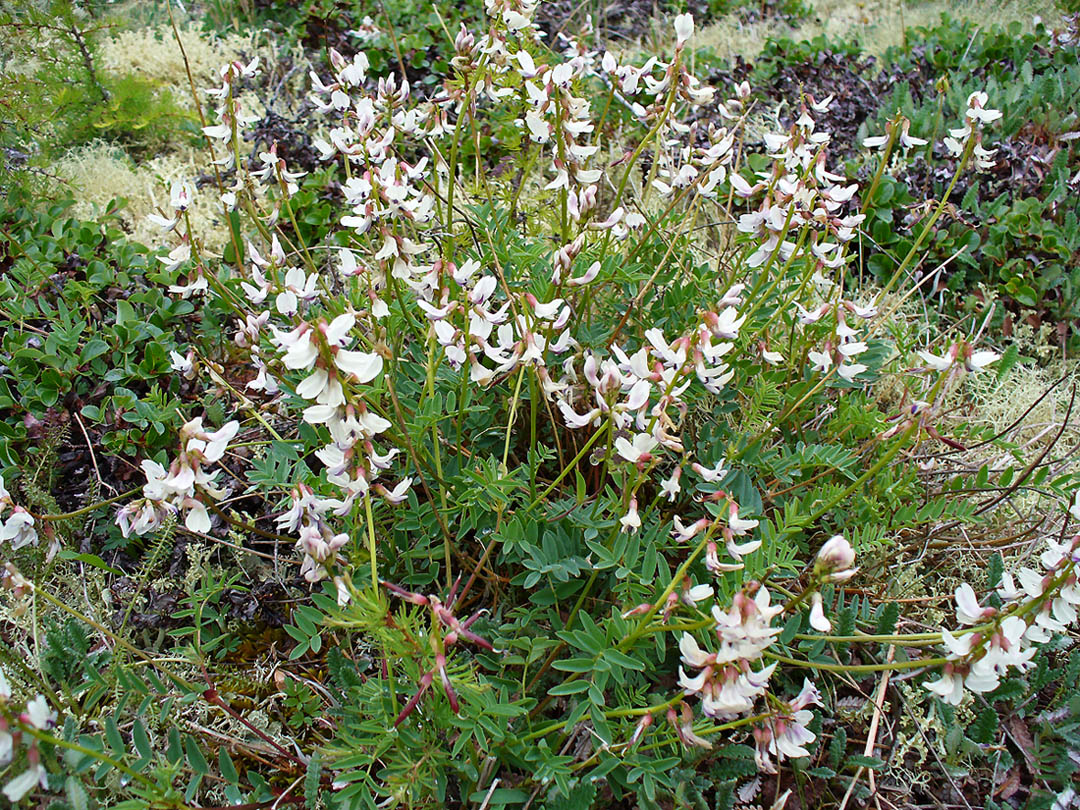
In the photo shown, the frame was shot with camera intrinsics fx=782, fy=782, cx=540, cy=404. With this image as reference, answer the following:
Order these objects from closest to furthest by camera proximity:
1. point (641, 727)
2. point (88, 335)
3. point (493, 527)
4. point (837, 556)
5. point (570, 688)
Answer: point (837, 556)
point (641, 727)
point (570, 688)
point (493, 527)
point (88, 335)

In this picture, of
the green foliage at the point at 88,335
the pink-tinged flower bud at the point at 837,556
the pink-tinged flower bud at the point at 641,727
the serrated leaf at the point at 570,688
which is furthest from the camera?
the green foliage at the point at 88,335

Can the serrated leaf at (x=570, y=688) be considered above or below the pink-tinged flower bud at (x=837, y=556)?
below

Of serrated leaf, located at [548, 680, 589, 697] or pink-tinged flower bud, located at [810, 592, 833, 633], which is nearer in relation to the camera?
pink-tinged flower bud, located at [810, 592, 833, 633]

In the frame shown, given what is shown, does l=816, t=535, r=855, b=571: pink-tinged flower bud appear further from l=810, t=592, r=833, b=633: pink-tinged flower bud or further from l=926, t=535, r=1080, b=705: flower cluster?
l=926, t=535, r=1080, b=705: flower cluster

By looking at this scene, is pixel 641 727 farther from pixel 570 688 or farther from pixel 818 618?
pixel 818 618

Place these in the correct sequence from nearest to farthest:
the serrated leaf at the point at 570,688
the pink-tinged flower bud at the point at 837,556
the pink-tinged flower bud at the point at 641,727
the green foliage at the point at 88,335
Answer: the pink-tinged flower bud at the point at 837,556 < the pink-tinged flower bud at the point at 641,727 < the serrated leaf at the point at 570,688 < the green foliage at the point at 88,335

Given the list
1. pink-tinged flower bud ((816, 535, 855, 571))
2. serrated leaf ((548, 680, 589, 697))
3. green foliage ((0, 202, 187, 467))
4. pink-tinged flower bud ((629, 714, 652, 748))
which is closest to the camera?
pink-tinged flower bud ((816, 535, 855, 571))

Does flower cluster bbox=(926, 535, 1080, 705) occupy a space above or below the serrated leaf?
above

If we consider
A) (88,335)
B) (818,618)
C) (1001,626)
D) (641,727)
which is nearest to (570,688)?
(641,727)

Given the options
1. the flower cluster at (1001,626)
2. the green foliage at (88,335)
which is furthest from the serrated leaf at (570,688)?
the green foliage at (88,335)

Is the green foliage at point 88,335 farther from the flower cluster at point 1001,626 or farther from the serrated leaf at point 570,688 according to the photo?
the flower cluster at point 1001,626

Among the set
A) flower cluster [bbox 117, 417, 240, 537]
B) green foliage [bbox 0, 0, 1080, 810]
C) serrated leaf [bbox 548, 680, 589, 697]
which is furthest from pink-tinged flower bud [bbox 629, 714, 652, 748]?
flower cluster [bbox 117, 417, 240, 537]

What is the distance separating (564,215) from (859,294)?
61.7 inches

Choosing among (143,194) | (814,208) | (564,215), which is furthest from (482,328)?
(143,194)
